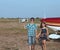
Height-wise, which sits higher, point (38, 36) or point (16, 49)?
point (38, 36)

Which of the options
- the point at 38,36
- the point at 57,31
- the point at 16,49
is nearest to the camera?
the point at 38,36

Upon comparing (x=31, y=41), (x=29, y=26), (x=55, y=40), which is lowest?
(x=55, y=40)

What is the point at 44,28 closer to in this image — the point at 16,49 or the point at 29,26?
the point at 29,26

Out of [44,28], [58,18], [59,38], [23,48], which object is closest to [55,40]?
[59,38]

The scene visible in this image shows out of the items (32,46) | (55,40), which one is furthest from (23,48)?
(55,40)

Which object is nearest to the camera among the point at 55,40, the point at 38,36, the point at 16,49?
the point at 38,36

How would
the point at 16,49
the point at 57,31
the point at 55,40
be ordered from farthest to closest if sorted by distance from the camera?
the point at 57,31, the point at 55,40, the point at 16,49

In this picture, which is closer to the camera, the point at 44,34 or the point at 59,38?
the point at 44,34

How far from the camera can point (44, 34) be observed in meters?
8.58

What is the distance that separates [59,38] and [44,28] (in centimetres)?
613

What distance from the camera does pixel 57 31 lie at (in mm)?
15656

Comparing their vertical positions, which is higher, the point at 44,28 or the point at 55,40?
the point at 44,28

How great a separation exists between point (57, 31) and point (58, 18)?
1.48 meters

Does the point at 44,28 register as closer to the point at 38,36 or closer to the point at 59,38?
the point at 38,36
